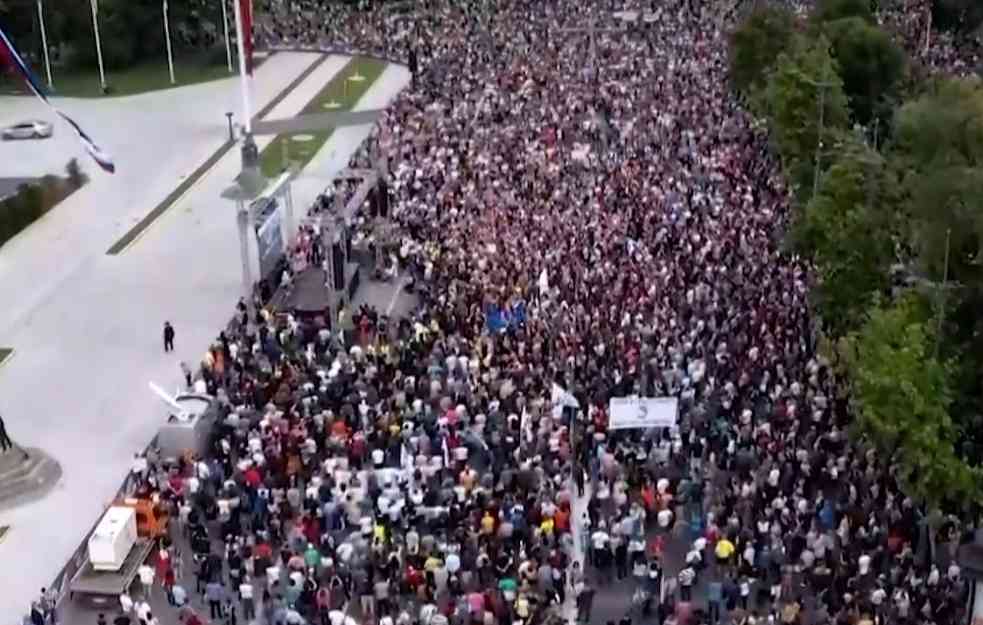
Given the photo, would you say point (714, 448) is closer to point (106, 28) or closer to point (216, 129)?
point (216, 129)

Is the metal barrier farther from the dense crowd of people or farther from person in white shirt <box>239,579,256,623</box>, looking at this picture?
person in white shirt <box>239,579,256,623</box>

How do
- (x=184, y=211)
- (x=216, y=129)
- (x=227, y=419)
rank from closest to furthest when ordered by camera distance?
1. (x=227, y=419)
2. (x=184, y=211)
3. (x=216, y=129)

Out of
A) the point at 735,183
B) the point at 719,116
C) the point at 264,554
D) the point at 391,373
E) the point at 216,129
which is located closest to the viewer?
the point at 264,554

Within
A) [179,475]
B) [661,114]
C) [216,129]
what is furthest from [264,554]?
[216,129]

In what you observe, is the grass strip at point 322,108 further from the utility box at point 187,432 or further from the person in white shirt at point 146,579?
the person in white shirt at point 146,579

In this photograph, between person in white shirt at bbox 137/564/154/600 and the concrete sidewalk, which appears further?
the concrete sidewalk

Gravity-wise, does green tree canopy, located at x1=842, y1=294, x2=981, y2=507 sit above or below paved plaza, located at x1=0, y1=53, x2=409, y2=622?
above

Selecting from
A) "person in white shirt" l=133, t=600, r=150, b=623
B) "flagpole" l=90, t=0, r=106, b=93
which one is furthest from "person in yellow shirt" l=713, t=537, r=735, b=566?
"flagpole" l=90, t=0, r=106, b=93
